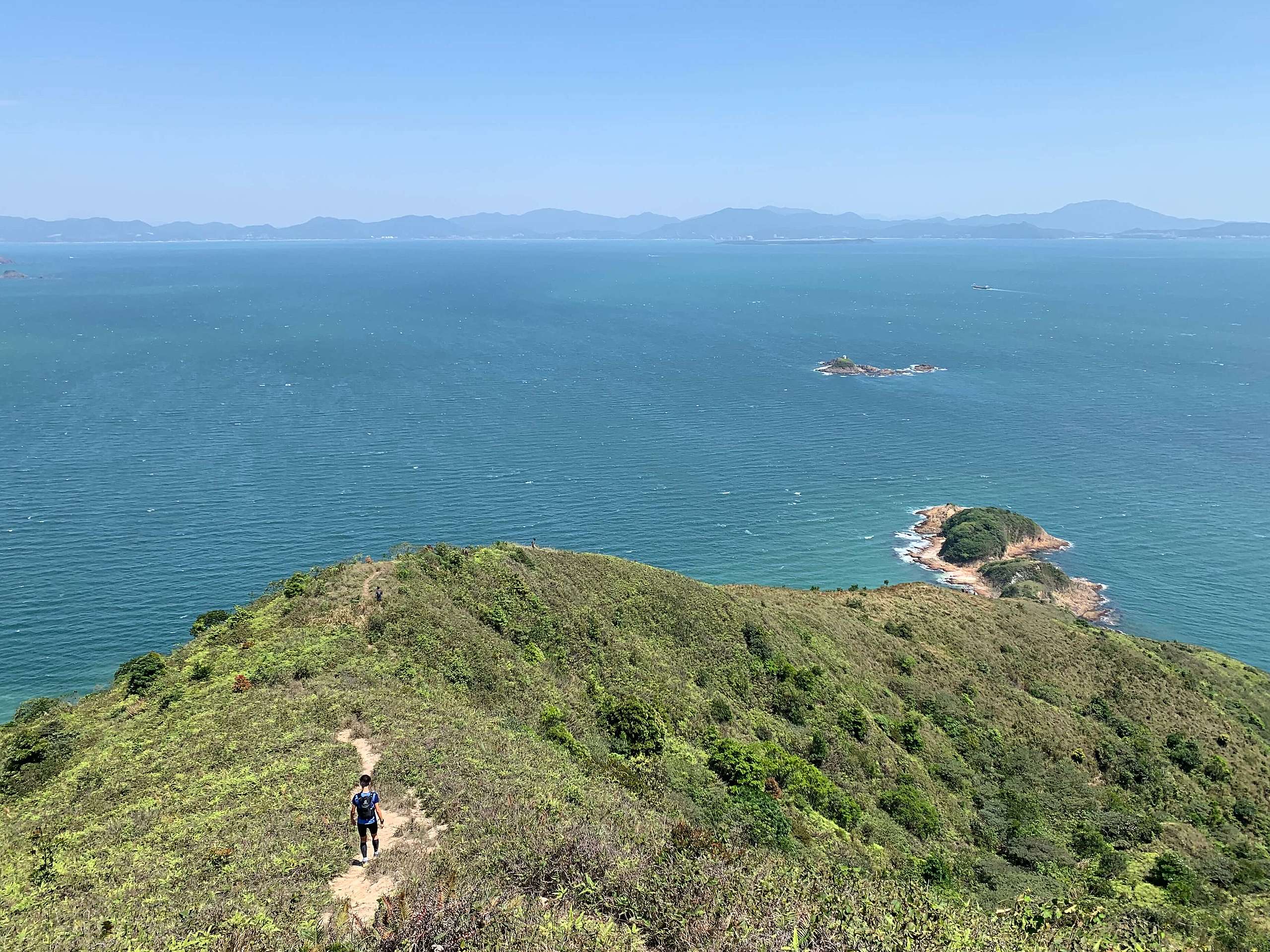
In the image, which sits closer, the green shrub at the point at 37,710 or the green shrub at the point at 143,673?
the green shrub at the point at 143,673

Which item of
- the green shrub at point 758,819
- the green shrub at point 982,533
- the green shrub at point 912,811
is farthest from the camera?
the green shrub at point 982,533

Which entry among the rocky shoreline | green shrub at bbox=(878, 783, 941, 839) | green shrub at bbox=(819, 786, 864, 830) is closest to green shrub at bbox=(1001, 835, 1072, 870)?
green shrub at bbox=(878, 783, 941, 839)

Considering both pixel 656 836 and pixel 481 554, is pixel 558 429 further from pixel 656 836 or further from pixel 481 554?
pixel 656 836

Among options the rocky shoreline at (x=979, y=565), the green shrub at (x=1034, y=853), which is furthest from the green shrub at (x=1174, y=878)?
the rocky shoreline at (x=979, y=565)

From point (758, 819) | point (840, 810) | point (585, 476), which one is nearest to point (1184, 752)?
point (840, 810)

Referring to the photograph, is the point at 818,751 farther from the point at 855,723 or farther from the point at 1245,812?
the point at 1245,812

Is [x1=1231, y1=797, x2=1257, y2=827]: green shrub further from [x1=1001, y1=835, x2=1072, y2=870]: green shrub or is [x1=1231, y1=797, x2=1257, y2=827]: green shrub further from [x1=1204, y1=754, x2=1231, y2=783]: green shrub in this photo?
[x1=1001, y1=835, x2=1072, y2=870]: green shrub

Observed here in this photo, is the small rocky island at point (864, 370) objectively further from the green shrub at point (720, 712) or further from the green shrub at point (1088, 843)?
the green shrub at point (720, 712)
